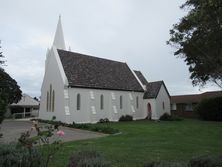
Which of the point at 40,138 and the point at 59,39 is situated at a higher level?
the point at 59,39

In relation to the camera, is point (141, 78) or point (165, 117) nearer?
point (165, 117)

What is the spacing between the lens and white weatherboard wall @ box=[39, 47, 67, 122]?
98.0 feet

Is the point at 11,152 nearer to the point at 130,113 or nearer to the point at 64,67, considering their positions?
the point at 64,67

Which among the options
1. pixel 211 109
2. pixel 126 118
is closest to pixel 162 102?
pixel 211 109

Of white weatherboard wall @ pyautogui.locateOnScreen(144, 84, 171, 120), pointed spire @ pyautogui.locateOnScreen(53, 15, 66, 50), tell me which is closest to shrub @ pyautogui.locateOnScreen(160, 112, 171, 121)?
white weatherboard wall @ pyautogui.locateOnScreen(144, 84, 171, 120)

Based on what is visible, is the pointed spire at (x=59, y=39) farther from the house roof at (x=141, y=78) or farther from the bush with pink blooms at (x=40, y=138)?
the bush with pink blooms at (x=40, y=138)

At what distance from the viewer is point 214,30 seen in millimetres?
14742

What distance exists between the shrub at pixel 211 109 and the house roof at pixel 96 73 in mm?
10467

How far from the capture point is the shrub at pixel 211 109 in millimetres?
38444

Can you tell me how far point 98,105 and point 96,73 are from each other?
4944 millimetres

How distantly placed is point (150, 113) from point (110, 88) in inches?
369

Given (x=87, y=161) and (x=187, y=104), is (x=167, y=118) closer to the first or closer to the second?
(x=187, y=104)

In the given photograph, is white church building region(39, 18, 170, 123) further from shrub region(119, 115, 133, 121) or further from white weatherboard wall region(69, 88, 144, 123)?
shrub region(119, 115, 133, 121)

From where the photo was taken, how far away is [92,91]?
1281 inches
